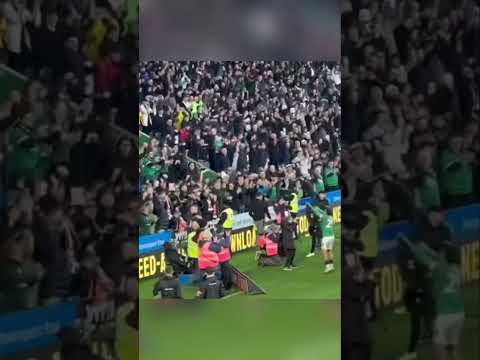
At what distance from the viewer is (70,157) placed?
3.95 metres

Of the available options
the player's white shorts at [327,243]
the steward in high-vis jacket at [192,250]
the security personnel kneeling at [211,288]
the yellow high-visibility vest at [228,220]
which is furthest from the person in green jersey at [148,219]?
the player's white shorts at [327,243]

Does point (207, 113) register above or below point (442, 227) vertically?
above

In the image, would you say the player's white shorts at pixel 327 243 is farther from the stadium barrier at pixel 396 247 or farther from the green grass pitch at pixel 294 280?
the stadium barrier at pixel 396 247

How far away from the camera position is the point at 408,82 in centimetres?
417

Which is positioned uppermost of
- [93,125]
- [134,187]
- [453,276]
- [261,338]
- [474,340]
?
[93,125]

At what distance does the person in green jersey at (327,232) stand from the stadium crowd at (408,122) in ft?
20.4

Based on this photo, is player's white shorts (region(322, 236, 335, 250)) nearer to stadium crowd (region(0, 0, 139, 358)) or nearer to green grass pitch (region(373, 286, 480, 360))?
green grass pitch (region(373, 286, 480, 360))

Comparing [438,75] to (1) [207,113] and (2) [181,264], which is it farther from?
(1) [207,113]

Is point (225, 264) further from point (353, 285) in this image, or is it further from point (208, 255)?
point (353, 285)

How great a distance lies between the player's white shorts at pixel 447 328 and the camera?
4.23 metres

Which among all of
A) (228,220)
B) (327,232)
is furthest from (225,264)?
(327,232)

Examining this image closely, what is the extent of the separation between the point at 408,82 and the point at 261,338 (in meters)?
3.67

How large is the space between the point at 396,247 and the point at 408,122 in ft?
2.03

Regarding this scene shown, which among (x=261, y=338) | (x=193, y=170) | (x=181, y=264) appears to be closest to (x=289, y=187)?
(x=193, y=170)
